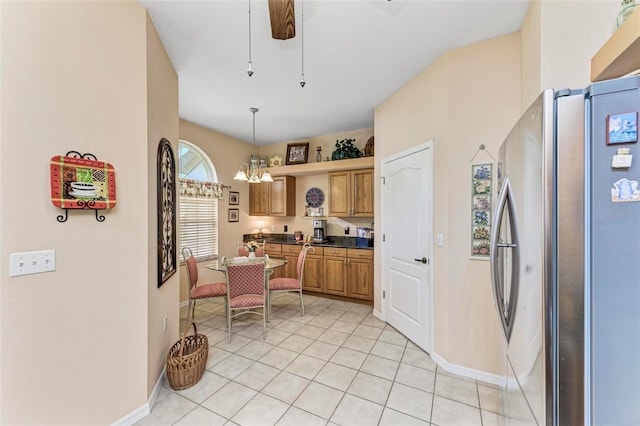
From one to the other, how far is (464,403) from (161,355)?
2.46 metres

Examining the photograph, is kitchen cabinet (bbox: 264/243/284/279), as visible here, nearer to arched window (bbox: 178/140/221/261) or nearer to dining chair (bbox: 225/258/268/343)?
arched window (bbox: 178/140/221/261)

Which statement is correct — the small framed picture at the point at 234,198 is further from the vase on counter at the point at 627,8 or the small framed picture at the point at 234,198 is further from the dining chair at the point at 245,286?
the vase on counter at the point at 627,8

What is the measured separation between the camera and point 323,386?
2043 mm

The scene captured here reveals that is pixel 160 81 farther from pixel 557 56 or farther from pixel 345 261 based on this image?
pixel 345 261

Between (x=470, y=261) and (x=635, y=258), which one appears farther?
(x=470, y=261)

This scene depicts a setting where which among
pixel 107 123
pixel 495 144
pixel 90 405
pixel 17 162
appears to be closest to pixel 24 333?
pixel 90 405

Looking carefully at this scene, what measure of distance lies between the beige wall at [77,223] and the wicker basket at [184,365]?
15 cm

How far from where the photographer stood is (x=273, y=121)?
3994 millimetres

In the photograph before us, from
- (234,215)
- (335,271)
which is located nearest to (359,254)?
(335,271)

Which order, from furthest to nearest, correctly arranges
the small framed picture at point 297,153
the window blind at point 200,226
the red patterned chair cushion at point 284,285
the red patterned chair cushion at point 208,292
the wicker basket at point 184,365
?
the small framed picture at point 297,153, the window blind at point 200,226, the red patterned chair cushion at point 284,285, the red patterned chair cushion at point 208,292, the wicker basket at point 184,365

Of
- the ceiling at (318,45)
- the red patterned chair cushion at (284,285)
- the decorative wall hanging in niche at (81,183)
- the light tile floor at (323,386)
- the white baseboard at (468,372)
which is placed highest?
the ceiling at (318,45)

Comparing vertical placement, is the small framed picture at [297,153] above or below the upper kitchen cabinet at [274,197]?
above

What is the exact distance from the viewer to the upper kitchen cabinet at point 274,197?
4.88 m

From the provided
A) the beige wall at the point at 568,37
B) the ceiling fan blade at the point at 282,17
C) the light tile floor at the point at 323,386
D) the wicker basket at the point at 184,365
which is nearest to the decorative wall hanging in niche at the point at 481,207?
the beige wall at the point at 568,37
